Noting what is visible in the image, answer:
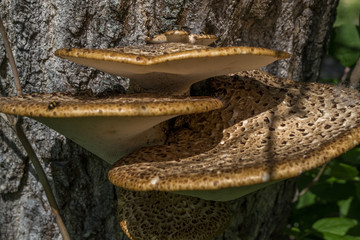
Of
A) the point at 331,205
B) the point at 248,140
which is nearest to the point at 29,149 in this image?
the point at 248,140

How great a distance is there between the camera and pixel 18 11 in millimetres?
2568

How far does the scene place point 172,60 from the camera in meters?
1.75

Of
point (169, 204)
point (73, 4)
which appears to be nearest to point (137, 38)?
point (73, 4)

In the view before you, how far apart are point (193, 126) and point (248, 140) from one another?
43cm

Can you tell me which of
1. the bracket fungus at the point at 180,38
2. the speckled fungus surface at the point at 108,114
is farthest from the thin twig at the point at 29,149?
the bracket fungus at the point at 180,38

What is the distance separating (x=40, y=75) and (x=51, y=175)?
798 millimetres

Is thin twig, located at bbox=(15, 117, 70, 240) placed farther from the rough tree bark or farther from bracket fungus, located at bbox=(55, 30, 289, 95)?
bracket fungus, located at bbox=(55, 30, 289, 95)

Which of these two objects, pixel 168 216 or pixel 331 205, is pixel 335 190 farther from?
pixel 168 216

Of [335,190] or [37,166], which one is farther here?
[335,190]

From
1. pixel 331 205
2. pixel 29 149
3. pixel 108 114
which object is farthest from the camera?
pixel 331 205

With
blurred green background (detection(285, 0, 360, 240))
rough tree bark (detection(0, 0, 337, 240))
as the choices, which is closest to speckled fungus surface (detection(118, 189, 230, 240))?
rough tree bark (detection(0, 0, 337, 240))

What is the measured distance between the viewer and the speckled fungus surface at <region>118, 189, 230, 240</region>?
2344 mm

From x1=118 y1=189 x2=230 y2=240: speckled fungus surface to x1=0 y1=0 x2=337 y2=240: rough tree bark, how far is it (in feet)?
1.74

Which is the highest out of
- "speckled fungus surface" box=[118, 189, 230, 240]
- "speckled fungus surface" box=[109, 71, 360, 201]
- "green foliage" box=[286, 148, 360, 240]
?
"speckled fungus surface" box=[109, 71, 360, 201]
